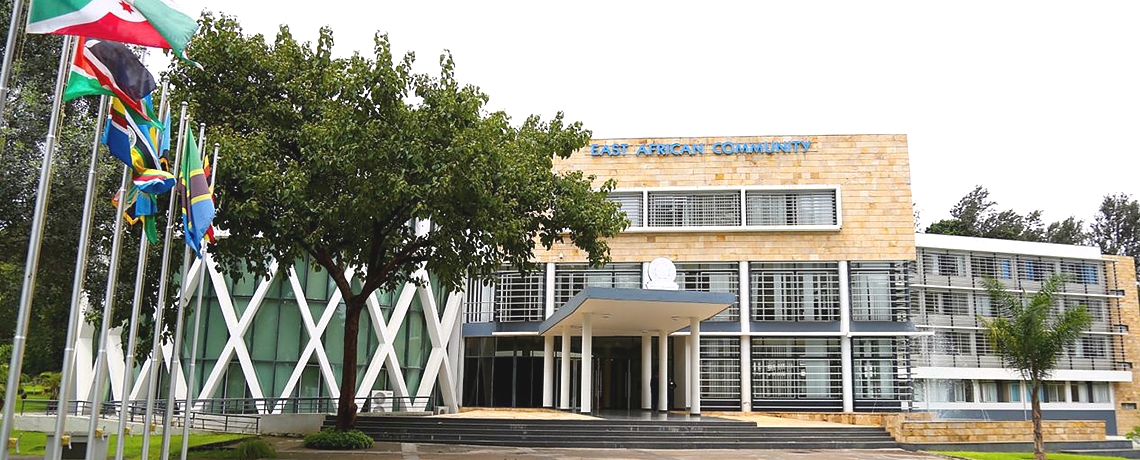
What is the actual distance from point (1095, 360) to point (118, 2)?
46178mm

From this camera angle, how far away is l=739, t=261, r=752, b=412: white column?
30.1m

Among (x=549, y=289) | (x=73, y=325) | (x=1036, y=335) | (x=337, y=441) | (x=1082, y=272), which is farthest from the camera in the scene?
(x=1082, y=272)

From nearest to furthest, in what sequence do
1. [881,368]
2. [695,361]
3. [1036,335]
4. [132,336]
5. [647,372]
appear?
1. [132,336]
2. [1036,335]
3. [695,361]
4. [881,368]
5. [647,372]

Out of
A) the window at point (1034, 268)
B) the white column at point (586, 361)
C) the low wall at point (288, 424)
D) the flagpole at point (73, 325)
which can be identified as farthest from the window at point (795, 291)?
the flagpole at point (73, 325)

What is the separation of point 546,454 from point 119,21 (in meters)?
12.7

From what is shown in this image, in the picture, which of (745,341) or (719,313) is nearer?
(719,313)

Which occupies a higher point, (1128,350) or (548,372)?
(1128,350)

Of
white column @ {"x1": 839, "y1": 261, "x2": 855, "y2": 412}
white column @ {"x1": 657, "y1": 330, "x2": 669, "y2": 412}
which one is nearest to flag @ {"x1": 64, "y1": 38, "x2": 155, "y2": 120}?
white column @ {"x1": 657, "y1": 330, "x2": 669, "y2": 412}

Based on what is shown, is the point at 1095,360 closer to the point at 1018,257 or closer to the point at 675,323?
the point at 1018,257

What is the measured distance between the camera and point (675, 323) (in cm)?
2722

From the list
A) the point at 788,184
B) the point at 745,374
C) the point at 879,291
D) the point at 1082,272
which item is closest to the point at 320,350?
the point at 745,374

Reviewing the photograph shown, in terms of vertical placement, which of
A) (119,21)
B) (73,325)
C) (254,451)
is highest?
(119,21)

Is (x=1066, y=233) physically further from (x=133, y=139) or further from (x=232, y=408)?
(x=133, y=139)

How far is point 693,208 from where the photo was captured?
31297mm
